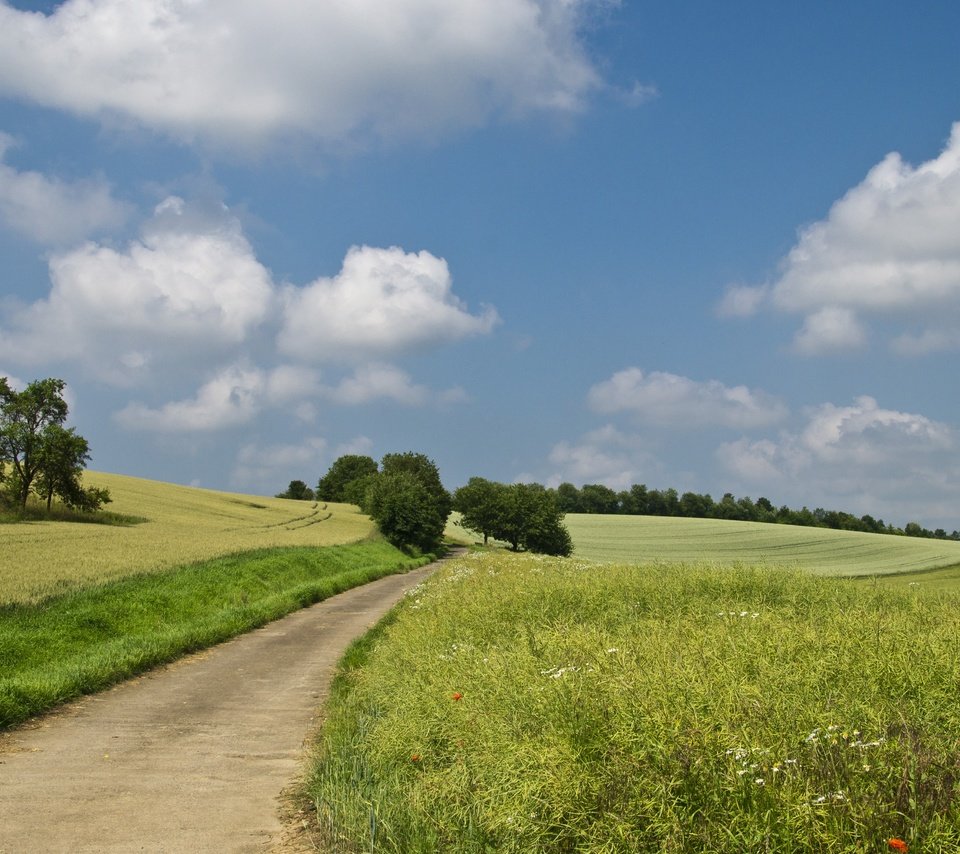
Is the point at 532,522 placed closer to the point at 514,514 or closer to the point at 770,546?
the point at 514,514

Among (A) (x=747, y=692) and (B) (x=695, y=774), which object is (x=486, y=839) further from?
(A) (x=747, y=692)

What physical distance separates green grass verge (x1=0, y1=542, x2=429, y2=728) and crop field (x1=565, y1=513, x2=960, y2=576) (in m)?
35.4

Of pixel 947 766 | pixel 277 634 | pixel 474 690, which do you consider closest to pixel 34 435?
pixel 277 634

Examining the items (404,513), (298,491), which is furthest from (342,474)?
(404,513)

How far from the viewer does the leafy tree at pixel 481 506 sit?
10750 centimetres

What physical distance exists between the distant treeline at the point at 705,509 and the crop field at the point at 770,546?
3408 centimetres

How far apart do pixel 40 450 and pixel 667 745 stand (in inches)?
Answer: 2199

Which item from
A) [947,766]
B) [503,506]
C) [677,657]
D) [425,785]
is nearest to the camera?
[947,766]

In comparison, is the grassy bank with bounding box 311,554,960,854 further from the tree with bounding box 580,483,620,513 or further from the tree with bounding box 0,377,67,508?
the tree with bounding box 580,483,620,513

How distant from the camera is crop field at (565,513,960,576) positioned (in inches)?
2527

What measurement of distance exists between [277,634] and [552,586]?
8.43 m

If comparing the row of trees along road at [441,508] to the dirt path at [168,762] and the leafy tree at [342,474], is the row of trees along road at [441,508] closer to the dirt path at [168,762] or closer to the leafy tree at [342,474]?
the leafy tree at [342,474]

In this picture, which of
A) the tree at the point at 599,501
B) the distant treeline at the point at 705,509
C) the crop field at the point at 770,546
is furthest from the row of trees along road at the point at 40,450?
the tree at the point at 599,501

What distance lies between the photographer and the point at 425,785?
5707 mm
